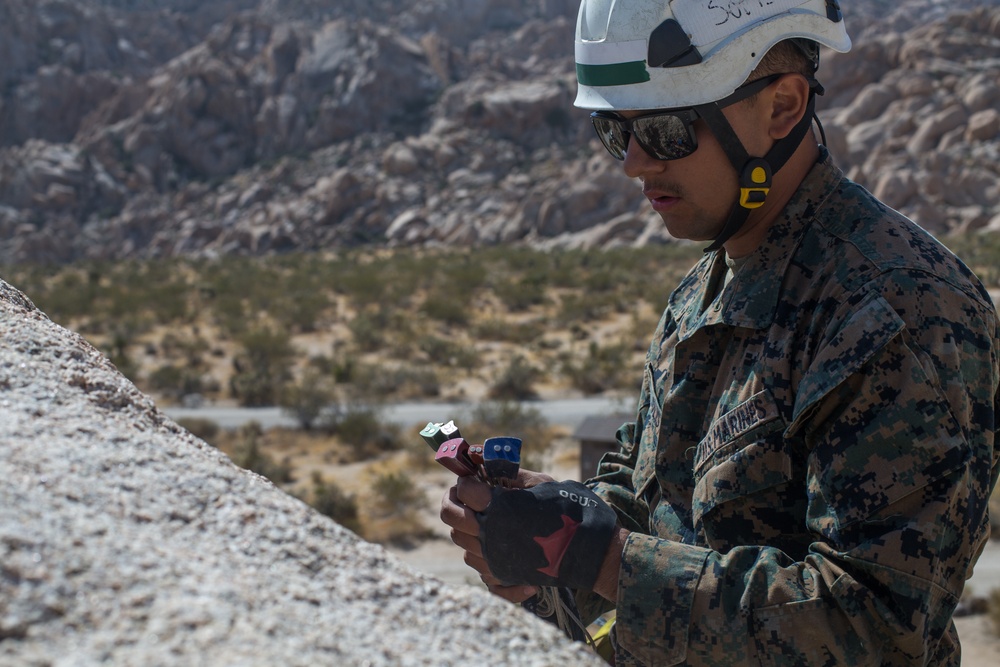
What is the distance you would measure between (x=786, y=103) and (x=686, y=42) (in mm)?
256

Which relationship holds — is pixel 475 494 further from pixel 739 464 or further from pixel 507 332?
pixel 507 332

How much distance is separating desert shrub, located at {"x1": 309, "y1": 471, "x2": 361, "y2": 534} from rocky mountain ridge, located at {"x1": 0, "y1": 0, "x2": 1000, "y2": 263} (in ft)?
116

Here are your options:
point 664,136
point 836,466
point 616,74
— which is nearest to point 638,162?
point 664,136

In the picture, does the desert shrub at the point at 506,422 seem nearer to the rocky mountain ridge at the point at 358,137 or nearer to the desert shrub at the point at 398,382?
the desert shrub at the point at 398,382

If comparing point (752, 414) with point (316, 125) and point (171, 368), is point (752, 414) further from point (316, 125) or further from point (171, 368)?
point (316, 125)

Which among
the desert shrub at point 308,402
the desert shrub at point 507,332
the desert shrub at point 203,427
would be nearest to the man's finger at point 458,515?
the desert shrub at point 203,427

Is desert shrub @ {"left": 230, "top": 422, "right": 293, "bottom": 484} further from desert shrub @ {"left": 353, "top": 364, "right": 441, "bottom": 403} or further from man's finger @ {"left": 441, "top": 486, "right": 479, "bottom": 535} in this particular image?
man's finger @ {"left": 441, "top": 486, "right": 479, "bottom": 535}

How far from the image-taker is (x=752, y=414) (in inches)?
67.4

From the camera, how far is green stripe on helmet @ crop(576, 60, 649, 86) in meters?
1.99

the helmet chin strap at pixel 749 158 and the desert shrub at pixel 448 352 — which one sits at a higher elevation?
the desert shrub at pixel 448 352

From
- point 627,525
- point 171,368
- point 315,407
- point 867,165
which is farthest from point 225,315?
point 867,165

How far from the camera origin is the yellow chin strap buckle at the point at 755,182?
6.27 ft

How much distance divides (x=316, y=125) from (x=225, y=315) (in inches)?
2133

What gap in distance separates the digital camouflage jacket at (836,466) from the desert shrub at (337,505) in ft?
24.4
